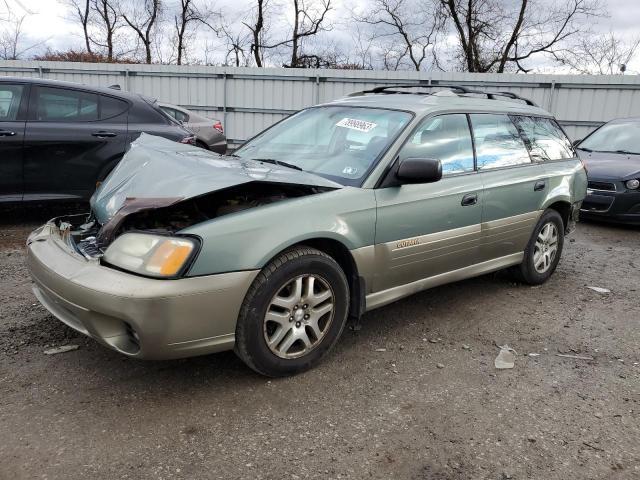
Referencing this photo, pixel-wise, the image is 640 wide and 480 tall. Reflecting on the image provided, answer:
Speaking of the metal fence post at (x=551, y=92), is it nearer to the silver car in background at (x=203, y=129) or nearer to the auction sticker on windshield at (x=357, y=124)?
the silver car in background at (x=203, y=129)

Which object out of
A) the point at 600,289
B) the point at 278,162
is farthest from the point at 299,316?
the point at 600,289

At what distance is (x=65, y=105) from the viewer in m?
5.89

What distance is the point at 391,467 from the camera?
2.27 m

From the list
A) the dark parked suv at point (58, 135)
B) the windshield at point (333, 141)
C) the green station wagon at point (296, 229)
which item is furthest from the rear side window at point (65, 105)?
the windshield at point (333, 141)

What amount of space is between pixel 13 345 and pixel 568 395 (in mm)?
3167

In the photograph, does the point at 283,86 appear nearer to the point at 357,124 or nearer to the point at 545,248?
the point at 545,248

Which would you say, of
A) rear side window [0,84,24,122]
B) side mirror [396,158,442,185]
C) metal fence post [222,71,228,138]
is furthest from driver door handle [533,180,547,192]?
metal fence post [222,71,228,138]

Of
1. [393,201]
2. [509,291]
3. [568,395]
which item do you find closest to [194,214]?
[393,201]

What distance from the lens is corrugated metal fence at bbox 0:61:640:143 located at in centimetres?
1254

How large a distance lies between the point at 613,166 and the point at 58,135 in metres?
7.11

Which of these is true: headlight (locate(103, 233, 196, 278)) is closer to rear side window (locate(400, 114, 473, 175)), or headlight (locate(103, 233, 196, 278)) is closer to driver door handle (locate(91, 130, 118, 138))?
rear side window (locate(400, 114, 473, 175))

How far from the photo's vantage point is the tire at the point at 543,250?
456cm

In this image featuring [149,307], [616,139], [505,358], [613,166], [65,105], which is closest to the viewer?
[149,307]

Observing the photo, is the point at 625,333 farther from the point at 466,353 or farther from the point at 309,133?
the point at 309,133
